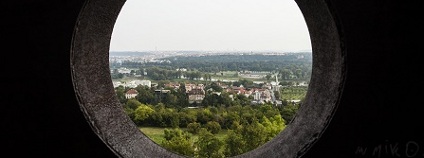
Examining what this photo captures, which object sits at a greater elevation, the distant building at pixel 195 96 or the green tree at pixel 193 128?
the distant building at pixel 195 96

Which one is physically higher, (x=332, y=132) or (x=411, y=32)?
(x=411, y=32)

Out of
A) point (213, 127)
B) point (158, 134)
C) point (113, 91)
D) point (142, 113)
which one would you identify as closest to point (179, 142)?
point (213, 127)

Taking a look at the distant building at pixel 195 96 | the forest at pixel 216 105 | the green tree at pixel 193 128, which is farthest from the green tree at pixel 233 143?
the distant building at pixel 195 96

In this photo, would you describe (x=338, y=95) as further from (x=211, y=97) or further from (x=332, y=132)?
(x=211, y=97)

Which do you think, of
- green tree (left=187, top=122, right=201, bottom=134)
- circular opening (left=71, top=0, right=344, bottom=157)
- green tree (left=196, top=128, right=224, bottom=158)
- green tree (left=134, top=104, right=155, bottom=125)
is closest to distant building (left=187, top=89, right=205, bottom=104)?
green tree (left=187, top=122, right=201, bottom=134)

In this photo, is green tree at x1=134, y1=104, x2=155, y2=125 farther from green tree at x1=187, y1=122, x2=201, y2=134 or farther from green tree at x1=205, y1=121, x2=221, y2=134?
green tree at x1=205, y1=121, x2=221, y2=134

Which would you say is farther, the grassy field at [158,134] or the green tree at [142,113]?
the green tree at [142,113]

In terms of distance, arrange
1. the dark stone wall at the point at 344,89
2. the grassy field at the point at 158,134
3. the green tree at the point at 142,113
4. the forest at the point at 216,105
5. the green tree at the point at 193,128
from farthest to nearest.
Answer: the green tree at the point at 193,128 → the forest at the point at 216,105 → the green tree at the point at 142,113 → the grassy field at the point at 158,134 → the dark stone wall at the point at 344,89

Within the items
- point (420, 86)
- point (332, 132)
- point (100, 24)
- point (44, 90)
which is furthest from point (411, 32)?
point (44, 90)

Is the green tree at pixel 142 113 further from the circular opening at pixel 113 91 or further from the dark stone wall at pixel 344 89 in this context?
the dark stone wall at pixel 344 89
